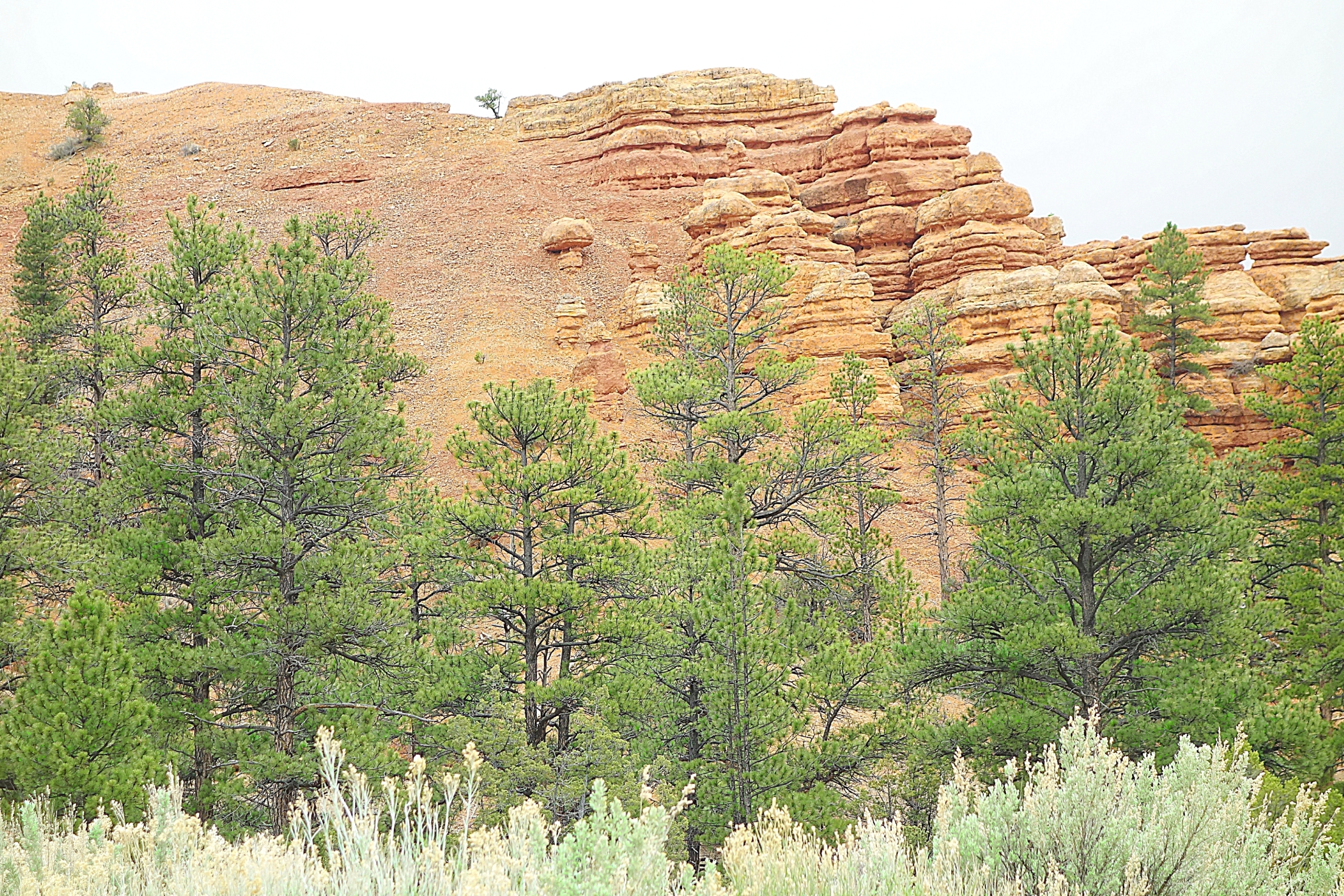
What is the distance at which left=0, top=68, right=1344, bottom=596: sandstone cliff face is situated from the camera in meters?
34.7

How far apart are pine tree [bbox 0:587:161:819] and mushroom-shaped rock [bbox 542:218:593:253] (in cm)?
3508

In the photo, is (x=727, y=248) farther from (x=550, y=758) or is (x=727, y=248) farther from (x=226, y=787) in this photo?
(x=226, y=787)

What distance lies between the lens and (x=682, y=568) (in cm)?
1360

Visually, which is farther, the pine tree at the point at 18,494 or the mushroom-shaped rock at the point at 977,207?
the mushroom-shaped rock at the point at 977,207

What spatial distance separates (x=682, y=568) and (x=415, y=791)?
9736 mm

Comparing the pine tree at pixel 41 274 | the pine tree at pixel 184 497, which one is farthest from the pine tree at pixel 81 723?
the pine tree at pixel 41 274

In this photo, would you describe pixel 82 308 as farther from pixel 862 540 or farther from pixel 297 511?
pixel 862 540

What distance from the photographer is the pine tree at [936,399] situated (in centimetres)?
2758

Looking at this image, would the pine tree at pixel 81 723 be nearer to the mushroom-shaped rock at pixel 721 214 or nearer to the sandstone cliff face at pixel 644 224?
the sandstone cliff face at pixel 644 224

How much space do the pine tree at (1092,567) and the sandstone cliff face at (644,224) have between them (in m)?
8.84

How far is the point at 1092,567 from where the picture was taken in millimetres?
12781

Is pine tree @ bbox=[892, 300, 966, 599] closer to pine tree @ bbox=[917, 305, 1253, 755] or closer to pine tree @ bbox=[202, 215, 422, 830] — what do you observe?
pine tree @ bbox=[917, 305, 1253, 755]

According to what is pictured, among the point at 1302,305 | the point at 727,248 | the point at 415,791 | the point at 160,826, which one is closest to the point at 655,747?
the point at 160,826

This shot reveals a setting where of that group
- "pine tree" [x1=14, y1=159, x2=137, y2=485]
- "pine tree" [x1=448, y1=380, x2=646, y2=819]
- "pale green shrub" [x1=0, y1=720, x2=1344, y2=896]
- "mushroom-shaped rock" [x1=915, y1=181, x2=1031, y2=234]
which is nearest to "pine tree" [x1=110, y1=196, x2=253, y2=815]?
"pine tree" [x1=14, y1=159, x2=137, y2=485]
